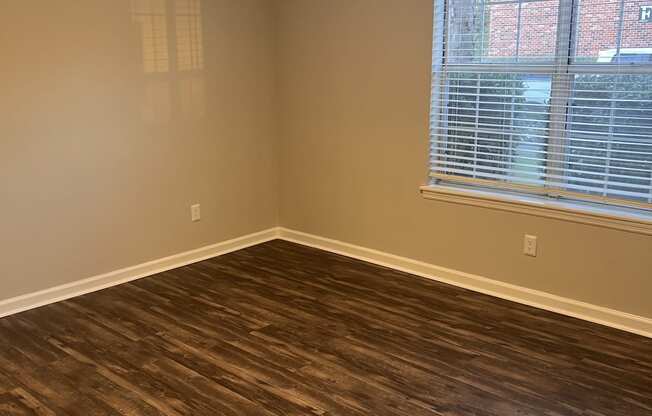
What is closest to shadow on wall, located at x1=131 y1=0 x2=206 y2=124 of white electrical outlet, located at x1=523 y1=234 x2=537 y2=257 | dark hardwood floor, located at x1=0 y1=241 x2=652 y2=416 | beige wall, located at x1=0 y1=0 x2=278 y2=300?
beige wall, located at x1=0 y1=0 x2=278 y2=300

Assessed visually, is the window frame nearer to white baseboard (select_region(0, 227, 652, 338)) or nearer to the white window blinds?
the white window blinds

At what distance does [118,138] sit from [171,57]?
2.04 feet

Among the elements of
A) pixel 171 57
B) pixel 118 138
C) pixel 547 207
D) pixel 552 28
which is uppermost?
pixel 552 28

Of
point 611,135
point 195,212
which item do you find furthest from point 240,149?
point 611,135

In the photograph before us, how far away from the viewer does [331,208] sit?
4707 millimetres

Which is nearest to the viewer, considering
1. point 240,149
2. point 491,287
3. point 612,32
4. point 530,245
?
point 612,32

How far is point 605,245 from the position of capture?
3434 mm

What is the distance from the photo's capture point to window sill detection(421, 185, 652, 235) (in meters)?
3.33

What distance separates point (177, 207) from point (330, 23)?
1.61m

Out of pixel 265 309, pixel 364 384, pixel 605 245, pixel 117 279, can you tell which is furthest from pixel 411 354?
pixel 117 279

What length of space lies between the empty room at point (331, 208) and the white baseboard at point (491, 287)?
0.05 feet

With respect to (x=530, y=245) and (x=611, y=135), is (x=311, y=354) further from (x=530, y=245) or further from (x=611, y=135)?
(x=611, y=135)

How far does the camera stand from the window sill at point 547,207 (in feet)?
10.9

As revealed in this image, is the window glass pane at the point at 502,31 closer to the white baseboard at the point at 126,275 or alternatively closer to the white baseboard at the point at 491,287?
the white baseboard at the point at 491,287
